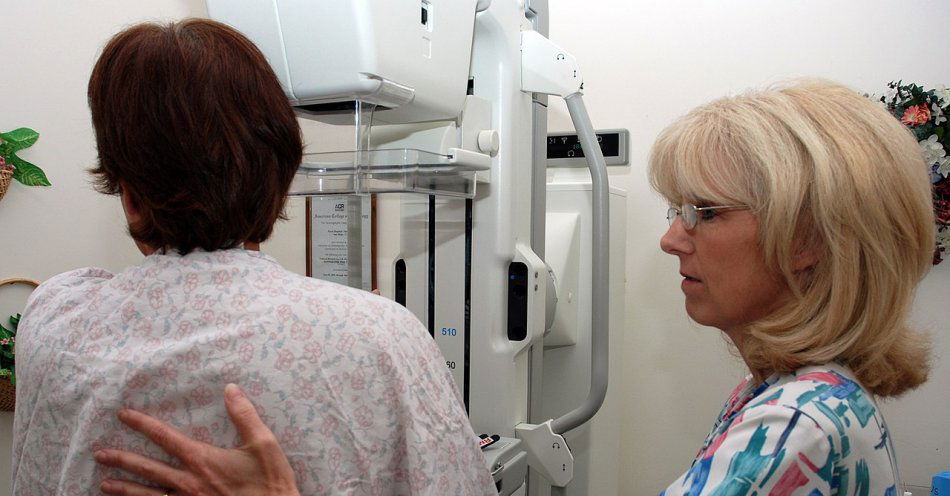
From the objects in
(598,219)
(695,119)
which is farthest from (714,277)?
(598,219)

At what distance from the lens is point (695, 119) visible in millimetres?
1000

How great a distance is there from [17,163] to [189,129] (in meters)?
1.37

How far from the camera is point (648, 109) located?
2.60m

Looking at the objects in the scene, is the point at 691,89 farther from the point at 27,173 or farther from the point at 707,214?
the point at 27,173

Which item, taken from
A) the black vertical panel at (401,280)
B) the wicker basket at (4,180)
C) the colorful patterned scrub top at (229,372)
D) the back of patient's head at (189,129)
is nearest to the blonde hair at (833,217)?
the colorful patterned scrub top at (229,372)

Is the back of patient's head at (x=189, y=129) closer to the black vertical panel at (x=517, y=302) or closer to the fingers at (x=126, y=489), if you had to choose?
the fingers at (x=126, y=489)

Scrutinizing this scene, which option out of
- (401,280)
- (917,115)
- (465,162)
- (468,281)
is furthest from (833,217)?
(917,115)

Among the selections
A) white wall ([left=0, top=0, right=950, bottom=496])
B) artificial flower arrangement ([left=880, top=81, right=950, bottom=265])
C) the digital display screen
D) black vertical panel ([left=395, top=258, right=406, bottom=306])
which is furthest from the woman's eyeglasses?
artificial flower arrangement ([left=880, top=81, right=950, bottom=265])

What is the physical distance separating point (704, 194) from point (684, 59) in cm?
175

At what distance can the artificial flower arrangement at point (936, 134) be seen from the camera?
6.97 ft

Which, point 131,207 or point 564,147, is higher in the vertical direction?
point 564,147

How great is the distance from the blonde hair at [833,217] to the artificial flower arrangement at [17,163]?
5.64ft

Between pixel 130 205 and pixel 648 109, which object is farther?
pixel 648 109

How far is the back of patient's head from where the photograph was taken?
79 centimetres
